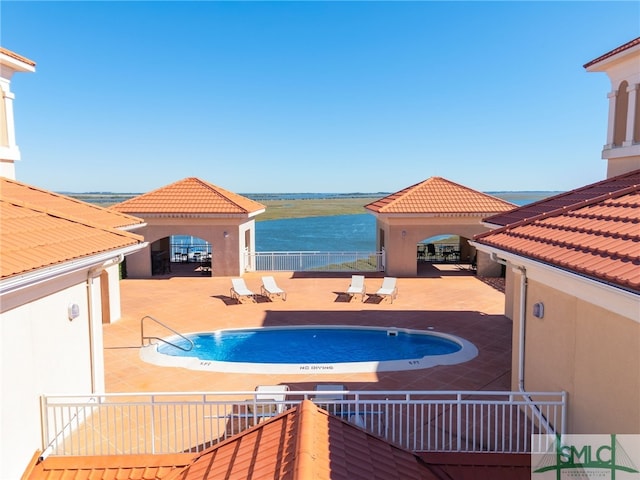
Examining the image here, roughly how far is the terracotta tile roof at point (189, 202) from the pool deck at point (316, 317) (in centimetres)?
310

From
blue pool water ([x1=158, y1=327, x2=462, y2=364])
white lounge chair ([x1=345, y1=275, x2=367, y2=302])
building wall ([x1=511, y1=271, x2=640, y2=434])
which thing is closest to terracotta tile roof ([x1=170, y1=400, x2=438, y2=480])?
building wall ([x1=511, y1=271, x2=640, y2=434])

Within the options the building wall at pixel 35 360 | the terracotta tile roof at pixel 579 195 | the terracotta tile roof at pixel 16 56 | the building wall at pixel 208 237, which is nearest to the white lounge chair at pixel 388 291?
the terracotta tile roof at pixel 579 195

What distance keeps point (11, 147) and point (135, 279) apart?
10537 millimetres

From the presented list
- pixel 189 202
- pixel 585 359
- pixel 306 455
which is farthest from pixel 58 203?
pixel 585 359

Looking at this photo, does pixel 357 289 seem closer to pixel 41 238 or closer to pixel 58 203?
pixel 58 203

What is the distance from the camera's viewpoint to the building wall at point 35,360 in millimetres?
5945

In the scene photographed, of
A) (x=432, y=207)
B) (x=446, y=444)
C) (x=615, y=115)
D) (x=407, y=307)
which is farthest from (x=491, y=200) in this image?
(x=446, y=444)

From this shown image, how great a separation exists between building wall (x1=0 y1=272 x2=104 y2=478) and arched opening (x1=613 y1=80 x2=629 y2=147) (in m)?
11.9

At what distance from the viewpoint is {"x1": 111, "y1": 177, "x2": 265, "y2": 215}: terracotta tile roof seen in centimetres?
2098

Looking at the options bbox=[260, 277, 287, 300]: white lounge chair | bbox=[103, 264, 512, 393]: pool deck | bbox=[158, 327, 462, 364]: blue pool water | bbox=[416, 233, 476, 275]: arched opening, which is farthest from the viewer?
bbox=[416, 233, 476, 275]: arched opening

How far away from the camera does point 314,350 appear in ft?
41.9

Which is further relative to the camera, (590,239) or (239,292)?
(239,292)

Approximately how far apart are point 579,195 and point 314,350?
24.5 feet

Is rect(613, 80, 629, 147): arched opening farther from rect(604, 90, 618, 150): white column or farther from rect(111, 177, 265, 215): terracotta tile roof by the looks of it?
rect(111, 177, 265, 215): terracotta tile roof
